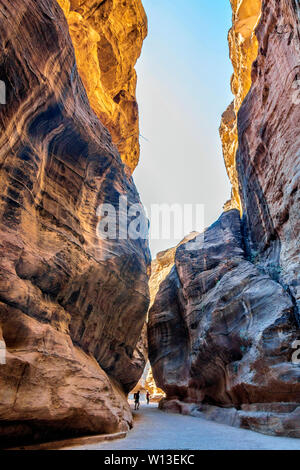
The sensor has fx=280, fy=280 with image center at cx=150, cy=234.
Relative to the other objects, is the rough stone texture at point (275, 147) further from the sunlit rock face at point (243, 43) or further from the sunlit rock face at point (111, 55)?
the sunlit rock face at point (111, 55)

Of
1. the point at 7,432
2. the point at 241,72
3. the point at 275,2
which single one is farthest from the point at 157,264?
the point at 7,432

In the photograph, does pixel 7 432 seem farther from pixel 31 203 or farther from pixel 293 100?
pixel 293 100

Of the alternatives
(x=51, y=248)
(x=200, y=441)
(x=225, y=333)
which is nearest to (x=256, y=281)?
(x=225, y=333)

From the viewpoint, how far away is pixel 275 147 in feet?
37.2

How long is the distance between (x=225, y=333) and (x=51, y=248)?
7450 millimetres

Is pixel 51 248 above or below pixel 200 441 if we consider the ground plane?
above

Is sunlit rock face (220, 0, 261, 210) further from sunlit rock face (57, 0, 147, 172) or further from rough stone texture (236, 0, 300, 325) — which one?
rough stone texture (236, 0, 300, 325)

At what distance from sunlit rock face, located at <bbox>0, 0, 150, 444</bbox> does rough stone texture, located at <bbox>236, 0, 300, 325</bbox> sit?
5.90 m

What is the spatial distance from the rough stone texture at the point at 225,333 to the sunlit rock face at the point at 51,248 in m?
4.13

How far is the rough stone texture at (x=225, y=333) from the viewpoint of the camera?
845 centimetres

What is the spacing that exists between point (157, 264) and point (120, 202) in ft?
127

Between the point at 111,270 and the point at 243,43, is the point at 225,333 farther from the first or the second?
the point at 243,43

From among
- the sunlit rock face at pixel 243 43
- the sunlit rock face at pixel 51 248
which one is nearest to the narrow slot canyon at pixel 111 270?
the sunlit rock face at pixel 51 248

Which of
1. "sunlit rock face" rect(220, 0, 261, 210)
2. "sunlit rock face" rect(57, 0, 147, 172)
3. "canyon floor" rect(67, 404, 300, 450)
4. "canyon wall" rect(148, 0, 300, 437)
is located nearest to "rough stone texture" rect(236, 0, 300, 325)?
"canyon wall" rect(148, 0, 300, 437)
